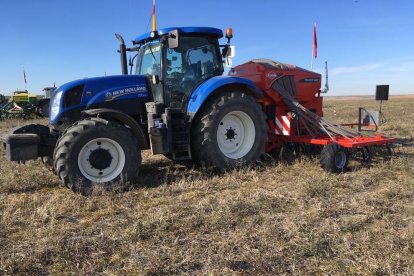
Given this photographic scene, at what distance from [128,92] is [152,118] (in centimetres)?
55

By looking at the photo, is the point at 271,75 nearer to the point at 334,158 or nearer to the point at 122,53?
the point at 334,158

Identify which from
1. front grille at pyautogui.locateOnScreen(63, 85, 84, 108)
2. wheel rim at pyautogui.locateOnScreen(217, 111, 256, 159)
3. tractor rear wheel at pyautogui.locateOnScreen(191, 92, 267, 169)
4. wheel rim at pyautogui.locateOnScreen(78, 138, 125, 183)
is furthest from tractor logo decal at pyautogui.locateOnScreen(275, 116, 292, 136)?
front grille at pyautogui.locateOnScreen(63, 85, 84, 108)

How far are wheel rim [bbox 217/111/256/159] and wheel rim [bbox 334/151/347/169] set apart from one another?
54.1 inches

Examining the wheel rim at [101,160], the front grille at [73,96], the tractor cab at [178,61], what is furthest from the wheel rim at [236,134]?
the front grille at [73,96]

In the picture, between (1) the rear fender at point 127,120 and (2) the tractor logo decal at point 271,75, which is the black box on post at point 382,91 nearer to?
(2) the tractor logo decal at point 271,75

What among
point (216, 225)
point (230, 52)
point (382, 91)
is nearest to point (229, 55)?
point (230, 52)

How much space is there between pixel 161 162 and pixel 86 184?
2.51 metres

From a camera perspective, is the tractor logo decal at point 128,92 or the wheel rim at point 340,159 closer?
the tractor logo decal at point 128,92

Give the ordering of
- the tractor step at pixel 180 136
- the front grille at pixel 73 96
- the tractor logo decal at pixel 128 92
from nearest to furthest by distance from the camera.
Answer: the front grille at pixel 73 96 < the tractor logo decal at pixel 128 92 < the tractor step at pixel 180 136

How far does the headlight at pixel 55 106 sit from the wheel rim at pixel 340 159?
4222mm

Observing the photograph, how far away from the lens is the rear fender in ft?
18.9

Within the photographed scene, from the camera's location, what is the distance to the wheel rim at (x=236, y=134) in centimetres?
702

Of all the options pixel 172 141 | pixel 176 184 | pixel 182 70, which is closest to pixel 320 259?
pixel 176 184

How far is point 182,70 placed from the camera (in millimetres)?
6695
